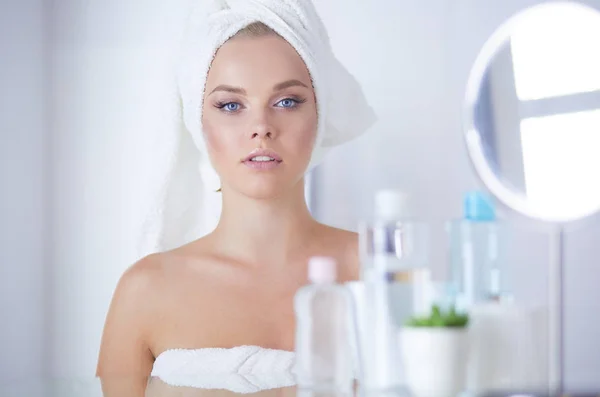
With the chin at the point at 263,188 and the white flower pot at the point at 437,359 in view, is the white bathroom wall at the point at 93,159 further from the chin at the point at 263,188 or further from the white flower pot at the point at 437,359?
the white flower pot at the point at 437,359

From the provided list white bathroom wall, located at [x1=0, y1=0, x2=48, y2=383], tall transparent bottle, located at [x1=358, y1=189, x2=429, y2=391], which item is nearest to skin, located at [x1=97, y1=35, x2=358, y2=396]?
white bathroom wall, located at [x1=0, y1=0, x2=48, y2=383]

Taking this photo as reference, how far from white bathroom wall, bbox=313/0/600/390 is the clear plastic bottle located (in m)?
0.31

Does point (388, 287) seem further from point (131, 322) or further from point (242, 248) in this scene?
point (131, 322)

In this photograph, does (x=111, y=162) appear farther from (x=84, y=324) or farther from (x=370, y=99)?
(x=370, y=99)

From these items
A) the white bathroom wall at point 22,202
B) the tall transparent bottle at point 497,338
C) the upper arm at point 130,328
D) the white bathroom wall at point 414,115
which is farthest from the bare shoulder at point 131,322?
the tall transparent bottle at point 497,338

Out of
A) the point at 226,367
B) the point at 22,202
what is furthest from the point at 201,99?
the point at 226,367

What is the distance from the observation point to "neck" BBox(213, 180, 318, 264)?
4.57 feet

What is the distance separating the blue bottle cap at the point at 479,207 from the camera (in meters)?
1.17

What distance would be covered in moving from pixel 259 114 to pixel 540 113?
1.49 feet

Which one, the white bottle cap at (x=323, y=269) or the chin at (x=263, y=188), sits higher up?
the chin at (x=263, y=188)

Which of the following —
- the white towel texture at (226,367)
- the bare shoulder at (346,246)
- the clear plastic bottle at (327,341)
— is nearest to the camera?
the clear plastic bottle at (327,341)

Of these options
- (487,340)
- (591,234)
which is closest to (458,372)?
(487,340)

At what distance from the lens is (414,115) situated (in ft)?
4.71

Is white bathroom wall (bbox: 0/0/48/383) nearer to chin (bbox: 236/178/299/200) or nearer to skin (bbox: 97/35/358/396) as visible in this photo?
skin (bbox: 97/35/358/396)
